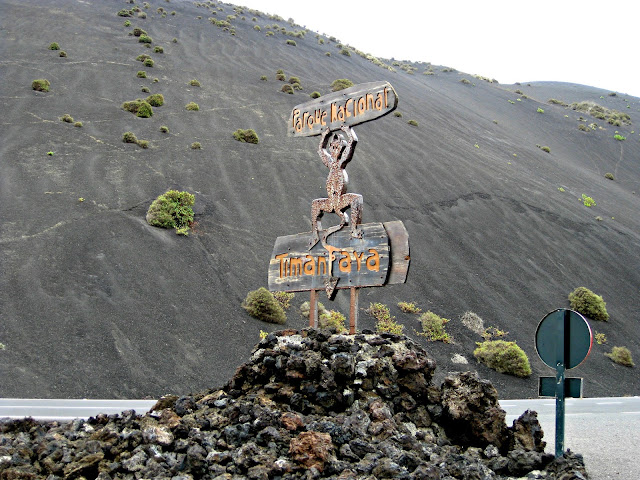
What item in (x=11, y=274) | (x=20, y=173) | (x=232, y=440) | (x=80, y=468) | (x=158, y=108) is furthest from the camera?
(x=158, y=108)

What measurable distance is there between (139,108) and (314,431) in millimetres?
30682

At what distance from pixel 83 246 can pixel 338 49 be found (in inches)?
1992

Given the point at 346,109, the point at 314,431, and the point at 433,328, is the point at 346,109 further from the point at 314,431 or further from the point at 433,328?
the point at 433,328

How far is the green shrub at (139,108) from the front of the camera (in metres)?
32.3

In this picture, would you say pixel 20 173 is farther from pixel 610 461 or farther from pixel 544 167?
pixel 544 167

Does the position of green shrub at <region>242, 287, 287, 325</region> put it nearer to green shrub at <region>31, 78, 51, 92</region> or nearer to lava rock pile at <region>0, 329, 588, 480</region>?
lava rock pile at <region>0, 329, 588, 480</region>

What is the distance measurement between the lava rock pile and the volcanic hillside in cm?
882

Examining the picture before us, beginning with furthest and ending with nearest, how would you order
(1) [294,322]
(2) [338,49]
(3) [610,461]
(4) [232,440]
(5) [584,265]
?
(2) [338,49], (5) [584,265], (1) [294,322], (3) [610,461], (4) [232,440]

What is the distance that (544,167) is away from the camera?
44.8 m

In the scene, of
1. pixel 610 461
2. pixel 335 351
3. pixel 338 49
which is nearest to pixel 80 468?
pixel 335 351

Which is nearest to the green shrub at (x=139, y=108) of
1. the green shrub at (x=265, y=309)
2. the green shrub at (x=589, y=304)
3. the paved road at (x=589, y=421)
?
the green shrub at (x=265, y=309)

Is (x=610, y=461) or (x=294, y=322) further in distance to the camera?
(x=294, y=322)

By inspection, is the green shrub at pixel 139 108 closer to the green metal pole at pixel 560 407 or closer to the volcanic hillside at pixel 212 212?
the volcanic hillside at pixel 212 212

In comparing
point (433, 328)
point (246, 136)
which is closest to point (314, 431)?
point (433, 328)
